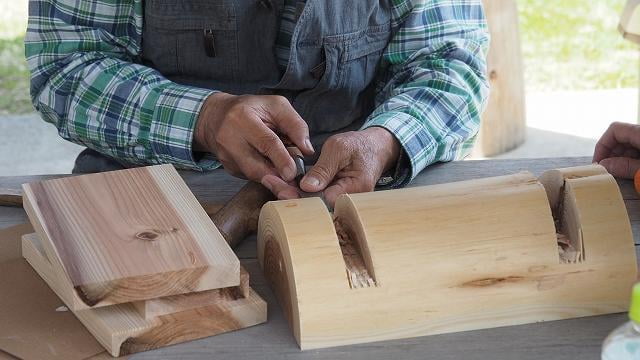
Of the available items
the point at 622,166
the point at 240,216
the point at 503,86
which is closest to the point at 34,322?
the point at 240,216

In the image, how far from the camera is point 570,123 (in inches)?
155

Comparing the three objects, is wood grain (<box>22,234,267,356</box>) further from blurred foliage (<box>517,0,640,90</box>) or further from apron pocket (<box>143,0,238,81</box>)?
blurred foliage (<box>517,0,640,90</box>)

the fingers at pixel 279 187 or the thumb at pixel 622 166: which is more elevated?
the fingers at pixel 279 187

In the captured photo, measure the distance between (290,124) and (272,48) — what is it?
1.04 feet

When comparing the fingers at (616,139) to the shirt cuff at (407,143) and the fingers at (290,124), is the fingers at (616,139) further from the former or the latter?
the fingers at (290,124)

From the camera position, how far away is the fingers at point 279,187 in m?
1.32

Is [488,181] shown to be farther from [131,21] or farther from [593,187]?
[131,21]

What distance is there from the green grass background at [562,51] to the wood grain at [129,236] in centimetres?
334

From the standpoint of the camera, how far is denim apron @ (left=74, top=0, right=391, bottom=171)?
1648 millimetres

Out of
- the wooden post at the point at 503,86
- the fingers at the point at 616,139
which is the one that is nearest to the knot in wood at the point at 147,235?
the fingers at the point at 616,139


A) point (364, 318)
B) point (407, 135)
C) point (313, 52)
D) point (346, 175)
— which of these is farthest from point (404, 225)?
point (313, 52)

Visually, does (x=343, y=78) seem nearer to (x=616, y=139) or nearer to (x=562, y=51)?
(x=616, y=139)

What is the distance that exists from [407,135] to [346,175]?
0.16 metres

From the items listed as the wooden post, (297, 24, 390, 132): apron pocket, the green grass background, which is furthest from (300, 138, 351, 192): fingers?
the green grass background
